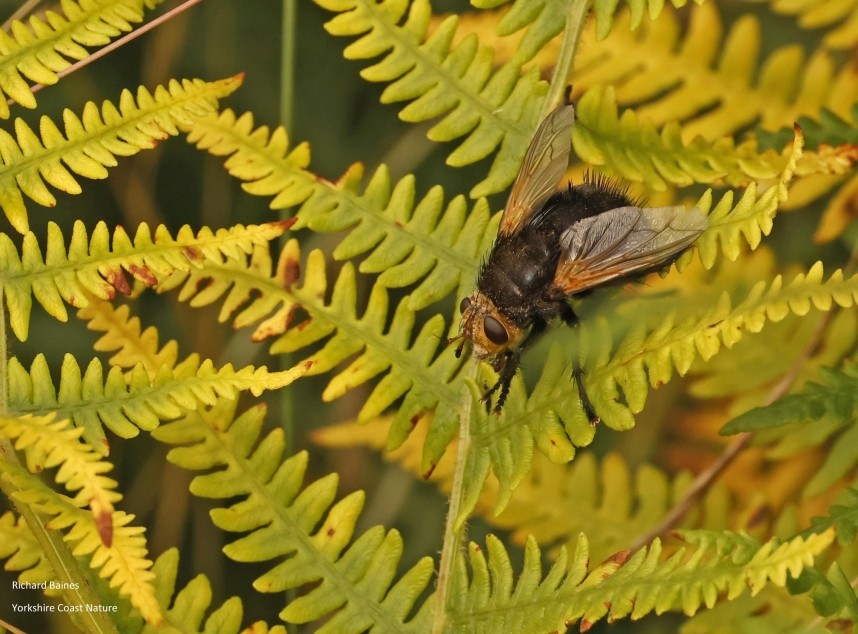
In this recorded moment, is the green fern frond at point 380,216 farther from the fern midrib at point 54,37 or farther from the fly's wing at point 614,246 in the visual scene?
the fern midrib at point 54,37

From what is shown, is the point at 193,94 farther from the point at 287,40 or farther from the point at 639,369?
the point at 287,40

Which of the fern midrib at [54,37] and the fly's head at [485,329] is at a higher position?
the fern midrib at [54,37]

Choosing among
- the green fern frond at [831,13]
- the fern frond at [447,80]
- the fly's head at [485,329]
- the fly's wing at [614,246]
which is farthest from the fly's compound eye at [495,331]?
the green fern frond at [831,13]

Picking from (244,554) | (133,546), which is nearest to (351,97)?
(244,554)

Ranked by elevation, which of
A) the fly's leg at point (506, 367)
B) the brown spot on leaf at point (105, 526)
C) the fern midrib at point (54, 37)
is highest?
the fern midrib at point (54, 37)

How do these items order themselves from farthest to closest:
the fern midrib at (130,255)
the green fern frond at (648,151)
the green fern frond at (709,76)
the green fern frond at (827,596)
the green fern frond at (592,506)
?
1. the green fern frond at (709,76)
2. the green fern frond at (592,506)
3. the green fern frond at (648,151)
4. the fern midrib at (130,255)
5. the green fern frond at (827,596)

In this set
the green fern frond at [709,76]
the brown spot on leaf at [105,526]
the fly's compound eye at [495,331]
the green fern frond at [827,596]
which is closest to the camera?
the brown spot on leaf at [105,526]
